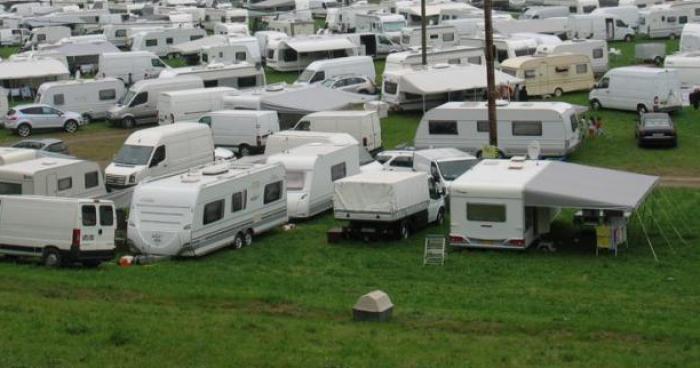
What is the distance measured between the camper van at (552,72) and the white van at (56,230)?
24143 millimetres

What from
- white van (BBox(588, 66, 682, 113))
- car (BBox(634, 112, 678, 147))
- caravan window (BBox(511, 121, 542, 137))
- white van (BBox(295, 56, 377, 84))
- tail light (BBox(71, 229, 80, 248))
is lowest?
tail light (BBox(71, 229, 80, 248))

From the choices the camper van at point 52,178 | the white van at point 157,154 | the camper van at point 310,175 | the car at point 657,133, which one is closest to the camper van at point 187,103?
the white van at point 157,154

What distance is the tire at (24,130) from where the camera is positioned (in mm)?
43312

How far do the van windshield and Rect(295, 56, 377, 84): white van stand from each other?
50.8 ft

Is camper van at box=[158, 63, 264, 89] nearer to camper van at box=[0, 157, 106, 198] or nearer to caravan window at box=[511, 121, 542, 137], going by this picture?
caravan window at box=[511, 121, 542, 137]

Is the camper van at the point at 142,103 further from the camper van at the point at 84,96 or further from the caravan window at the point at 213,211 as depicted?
the caravan window at the point at 213,211

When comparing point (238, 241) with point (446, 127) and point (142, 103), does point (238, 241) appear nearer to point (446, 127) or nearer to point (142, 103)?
point (446, 127)

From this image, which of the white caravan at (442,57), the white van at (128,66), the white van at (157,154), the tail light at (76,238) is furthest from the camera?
the white van at (128,66)

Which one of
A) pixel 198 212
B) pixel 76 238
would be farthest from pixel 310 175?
pixel 76 238

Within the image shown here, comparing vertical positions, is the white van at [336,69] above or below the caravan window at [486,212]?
above

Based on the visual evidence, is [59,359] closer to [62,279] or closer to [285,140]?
[62,279]

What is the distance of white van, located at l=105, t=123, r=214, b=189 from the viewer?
32688mm

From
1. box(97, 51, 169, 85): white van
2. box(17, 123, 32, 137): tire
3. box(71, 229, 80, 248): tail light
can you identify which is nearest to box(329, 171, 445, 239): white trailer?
box(71, 229, 80, 248): tail light

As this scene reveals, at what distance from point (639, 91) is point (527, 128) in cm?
749
